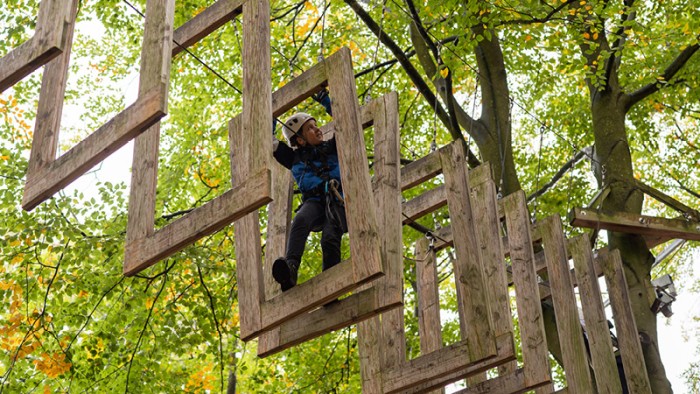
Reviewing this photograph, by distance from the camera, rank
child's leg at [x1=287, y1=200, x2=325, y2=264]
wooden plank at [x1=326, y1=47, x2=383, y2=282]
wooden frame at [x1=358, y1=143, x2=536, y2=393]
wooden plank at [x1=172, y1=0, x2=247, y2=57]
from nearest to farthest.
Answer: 1. wooden plank at [x1=326, y1=47, x2=383, y2=282]
2. wooden plank at [x1=172, y1=0, x2=247, y2=57]
3. child's leg at [x1=287, y1=200, x2=325, y2=264]
4. wooden frame at [x1=358, y1=143, x2=536, y2=393]

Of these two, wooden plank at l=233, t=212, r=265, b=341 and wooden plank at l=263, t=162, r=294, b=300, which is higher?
wooden plank at l=263, t=162, r=294, b=300

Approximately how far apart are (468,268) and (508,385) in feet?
3.44

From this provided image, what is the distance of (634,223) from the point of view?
7.96 metres

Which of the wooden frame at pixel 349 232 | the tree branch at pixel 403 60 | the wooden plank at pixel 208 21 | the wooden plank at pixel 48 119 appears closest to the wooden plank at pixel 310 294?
the wooden frame at pixel 349 232

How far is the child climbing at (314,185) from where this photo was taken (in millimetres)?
5109

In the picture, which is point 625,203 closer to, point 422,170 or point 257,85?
point 422,170

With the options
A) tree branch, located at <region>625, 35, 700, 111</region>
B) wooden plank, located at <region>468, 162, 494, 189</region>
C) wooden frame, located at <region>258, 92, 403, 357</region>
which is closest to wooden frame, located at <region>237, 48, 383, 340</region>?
wooden frame, located at <region>258, 92, 403, 357</region>

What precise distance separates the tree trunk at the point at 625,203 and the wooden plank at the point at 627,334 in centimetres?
99

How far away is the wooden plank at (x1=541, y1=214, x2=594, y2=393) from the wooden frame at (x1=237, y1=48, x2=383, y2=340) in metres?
2.51

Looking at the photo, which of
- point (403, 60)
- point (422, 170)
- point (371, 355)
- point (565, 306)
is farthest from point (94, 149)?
point (403, 60)

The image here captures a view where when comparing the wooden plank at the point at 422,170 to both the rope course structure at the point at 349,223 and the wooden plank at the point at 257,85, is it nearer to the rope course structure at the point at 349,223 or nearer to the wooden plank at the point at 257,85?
the rope course structure at the point at 349,223

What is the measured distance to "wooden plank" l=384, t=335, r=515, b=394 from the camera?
521 cm

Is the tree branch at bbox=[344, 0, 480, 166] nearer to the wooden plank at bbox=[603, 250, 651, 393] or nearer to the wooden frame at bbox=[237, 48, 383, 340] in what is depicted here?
the wooden plank at bbox=[603, 250, 651, 393]

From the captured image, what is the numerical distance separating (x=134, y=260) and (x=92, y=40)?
1081 centimetres
